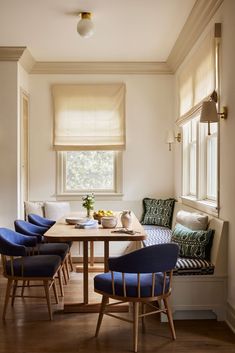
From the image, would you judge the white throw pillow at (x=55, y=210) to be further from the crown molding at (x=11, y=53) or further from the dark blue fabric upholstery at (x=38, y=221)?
the crown molding at (x=11, y=53)

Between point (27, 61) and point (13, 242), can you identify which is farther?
point (27, 61)

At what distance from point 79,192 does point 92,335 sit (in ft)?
10.9

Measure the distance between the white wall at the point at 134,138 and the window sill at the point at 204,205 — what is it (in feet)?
3.52

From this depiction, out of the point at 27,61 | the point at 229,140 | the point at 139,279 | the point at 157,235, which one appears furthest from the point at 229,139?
the point at 27,61

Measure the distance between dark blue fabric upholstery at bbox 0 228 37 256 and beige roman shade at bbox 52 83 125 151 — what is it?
2.35 metres

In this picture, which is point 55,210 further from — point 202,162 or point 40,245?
point 202,162

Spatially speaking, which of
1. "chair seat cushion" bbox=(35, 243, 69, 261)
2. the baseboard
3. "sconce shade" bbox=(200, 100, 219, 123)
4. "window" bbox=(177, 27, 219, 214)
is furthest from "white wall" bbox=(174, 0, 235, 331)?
"chair seat cushion" bbox=(35, 243, 69, 261)

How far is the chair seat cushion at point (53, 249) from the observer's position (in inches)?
179

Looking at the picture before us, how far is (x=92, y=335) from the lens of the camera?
343 centimetres

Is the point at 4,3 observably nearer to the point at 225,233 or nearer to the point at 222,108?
the point at 222,108

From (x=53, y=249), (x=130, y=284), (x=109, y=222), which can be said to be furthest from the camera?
(x=53, y=249)

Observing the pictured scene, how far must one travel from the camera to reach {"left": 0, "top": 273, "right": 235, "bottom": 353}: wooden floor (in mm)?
3180

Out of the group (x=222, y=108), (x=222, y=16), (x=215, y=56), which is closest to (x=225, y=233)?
(x=222, y=108)

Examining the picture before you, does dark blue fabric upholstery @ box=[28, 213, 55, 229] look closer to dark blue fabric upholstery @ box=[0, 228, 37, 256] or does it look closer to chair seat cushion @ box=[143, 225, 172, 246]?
dark blue fabric upholstery @ box=[0, 228, 37, 256]
